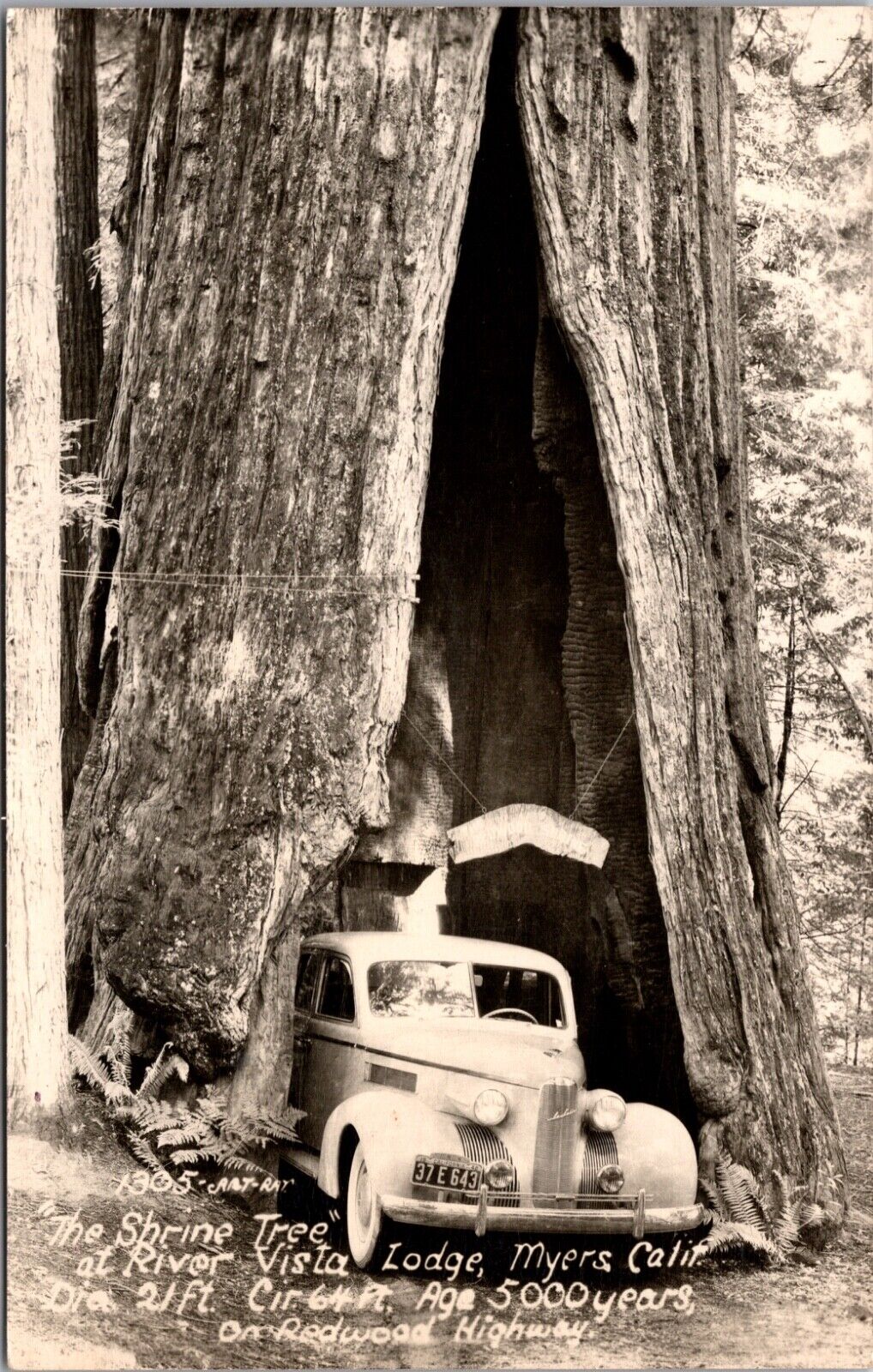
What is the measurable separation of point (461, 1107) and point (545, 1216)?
0.43 metres

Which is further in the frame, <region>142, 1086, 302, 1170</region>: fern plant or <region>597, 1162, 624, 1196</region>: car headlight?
<region>142, 1086, 302, 1170</region>: fern plant

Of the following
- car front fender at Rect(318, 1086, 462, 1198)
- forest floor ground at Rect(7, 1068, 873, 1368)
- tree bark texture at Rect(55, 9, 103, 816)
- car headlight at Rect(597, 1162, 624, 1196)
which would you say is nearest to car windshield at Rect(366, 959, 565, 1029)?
car front fender at Rect(318, 1086, 462, 1198)

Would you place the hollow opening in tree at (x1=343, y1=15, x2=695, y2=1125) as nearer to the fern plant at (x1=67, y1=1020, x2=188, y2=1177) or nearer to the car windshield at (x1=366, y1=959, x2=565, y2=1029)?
the car windshield at (x1=366, y1=959, x2=565, y2=1029)

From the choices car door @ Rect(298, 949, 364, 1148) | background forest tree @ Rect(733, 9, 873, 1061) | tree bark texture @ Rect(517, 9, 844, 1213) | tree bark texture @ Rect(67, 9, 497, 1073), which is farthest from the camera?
background forest tree @ Rect(733, 9, 873, 1061)

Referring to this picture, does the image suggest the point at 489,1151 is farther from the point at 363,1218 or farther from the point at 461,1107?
the point at 363,1218

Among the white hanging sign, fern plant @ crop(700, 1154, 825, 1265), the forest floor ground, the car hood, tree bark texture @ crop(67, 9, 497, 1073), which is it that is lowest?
the forest floor ground

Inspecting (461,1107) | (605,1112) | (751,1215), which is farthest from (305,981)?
(751,1215)

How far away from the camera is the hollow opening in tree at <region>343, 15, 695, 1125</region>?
424cm

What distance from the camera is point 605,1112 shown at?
3.83 metres

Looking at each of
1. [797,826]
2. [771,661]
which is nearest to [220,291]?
[771,661]

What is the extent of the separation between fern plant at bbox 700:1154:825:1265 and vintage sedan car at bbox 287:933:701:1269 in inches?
5.3

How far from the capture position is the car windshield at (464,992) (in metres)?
4.03

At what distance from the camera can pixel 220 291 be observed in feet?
14.1

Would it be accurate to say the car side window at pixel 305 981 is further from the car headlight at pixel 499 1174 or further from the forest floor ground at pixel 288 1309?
the car headlight at pixel 499 1174
